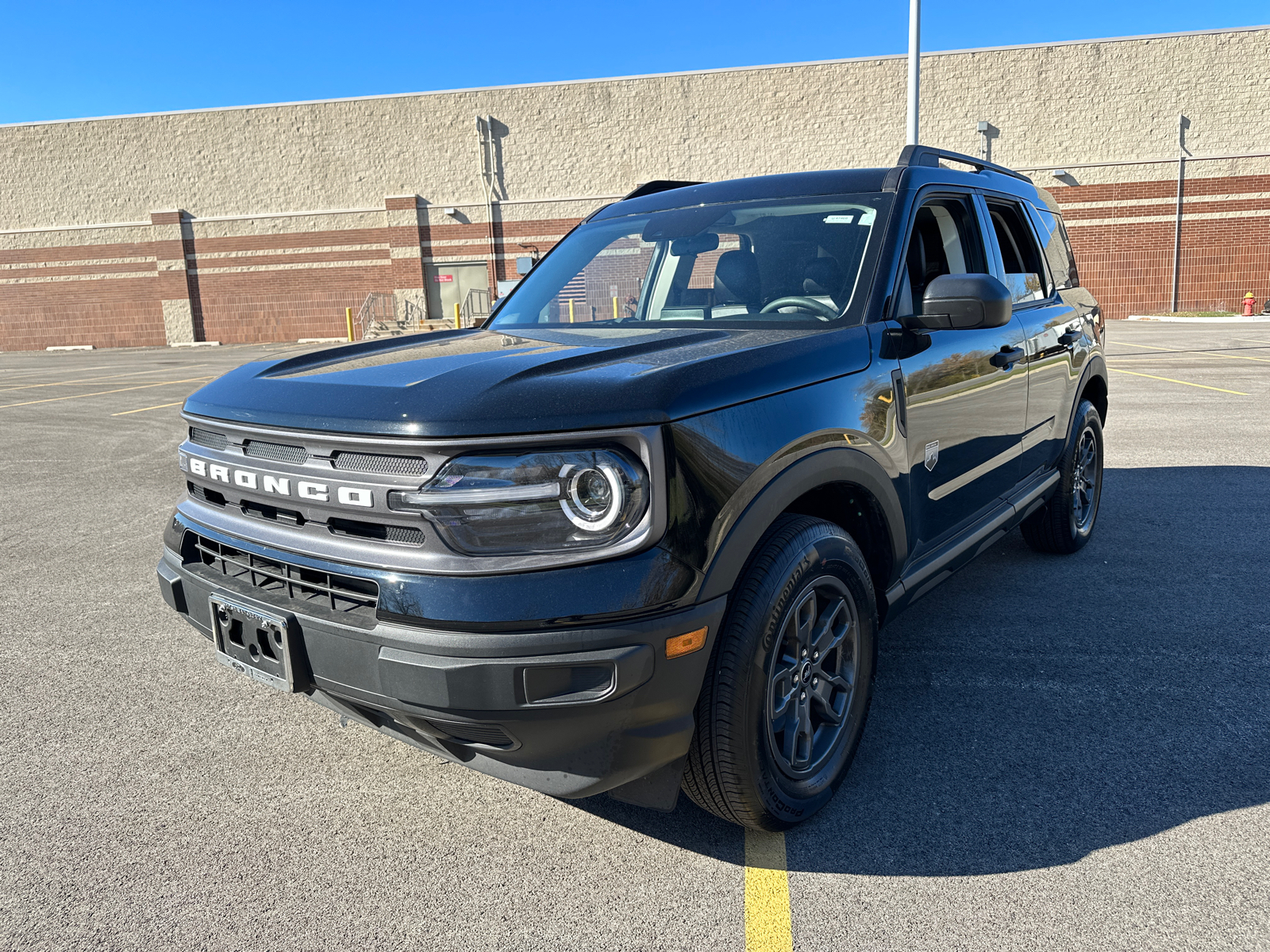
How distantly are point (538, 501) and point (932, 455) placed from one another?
168 cm

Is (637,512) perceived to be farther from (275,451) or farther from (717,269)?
(717,269)

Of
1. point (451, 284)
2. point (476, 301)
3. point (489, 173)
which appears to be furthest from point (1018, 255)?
point (451, 284)

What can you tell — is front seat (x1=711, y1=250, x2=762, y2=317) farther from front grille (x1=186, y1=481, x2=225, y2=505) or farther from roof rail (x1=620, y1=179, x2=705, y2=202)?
front grille (x1=186, y1=481, x2=225, y2=505)

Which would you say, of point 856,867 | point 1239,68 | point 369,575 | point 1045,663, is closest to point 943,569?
point 1045,663

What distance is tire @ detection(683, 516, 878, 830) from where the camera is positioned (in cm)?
227

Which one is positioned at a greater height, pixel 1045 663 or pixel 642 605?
pixel 642 605

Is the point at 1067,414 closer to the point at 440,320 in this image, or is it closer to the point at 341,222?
the point at 440,320

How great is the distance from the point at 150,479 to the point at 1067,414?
719cm

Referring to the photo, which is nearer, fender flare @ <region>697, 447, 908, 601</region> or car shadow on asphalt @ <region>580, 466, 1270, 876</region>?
fender flare @ <region>697, 447, 908, 601</region>

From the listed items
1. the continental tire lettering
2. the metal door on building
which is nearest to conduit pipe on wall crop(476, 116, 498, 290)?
the metal door on building

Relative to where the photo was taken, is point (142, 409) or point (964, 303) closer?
point (964, 303)

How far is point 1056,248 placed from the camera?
4934mm

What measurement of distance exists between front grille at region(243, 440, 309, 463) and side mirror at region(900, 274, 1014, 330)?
194 cm

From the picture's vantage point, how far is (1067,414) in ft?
15.6
